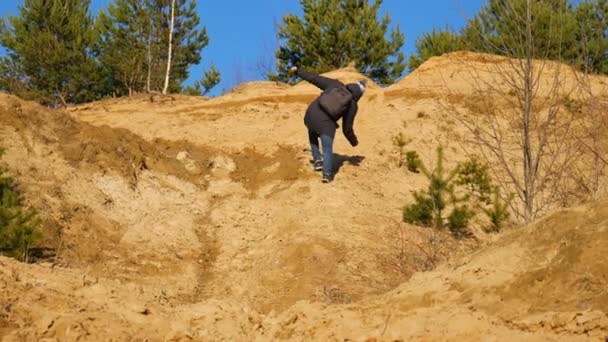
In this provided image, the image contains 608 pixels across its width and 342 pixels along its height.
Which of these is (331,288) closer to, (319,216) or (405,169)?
(319,216)

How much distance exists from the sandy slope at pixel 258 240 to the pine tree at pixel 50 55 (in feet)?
21.3

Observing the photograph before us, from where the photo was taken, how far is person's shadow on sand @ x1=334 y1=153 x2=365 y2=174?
12755 millimetres

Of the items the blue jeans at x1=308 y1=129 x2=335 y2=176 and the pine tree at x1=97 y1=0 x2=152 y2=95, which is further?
the pine tree at x1=97 y1=0 x2=152 y2=95

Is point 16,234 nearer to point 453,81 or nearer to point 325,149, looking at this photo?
point 325,149

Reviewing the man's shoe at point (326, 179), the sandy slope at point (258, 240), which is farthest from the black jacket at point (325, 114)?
the sandy slope at point (258, 240)

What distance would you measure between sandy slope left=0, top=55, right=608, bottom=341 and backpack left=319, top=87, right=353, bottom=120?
→ 1133 millimetres

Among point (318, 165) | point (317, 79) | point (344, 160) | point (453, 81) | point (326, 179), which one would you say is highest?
point (453, 81)

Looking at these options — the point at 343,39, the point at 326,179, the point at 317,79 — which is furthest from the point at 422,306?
the point at 343,39

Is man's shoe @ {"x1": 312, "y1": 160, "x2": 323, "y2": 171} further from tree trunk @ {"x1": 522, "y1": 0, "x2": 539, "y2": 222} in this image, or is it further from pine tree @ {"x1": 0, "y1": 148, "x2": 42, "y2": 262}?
pine tree @ {"x1": 0, "y1": 148, "x2": 42, "y2": 262}

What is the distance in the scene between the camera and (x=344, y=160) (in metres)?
13.1

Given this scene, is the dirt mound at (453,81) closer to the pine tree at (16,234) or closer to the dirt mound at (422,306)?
the pine tree at (16,234)

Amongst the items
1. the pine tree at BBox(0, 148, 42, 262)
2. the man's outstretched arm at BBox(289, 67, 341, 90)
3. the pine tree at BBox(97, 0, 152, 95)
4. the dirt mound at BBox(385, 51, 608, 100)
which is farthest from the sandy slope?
the pine tree at BBox(97, 0, 152, 95)

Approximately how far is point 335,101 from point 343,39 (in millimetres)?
12386

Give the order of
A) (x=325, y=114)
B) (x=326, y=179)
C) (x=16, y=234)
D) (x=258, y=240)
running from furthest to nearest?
(x=326, y=179) → (x=325, y=114) → (x=258, y=240) → (x=16, y=234)
